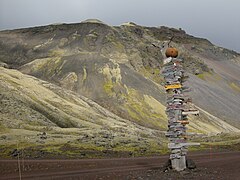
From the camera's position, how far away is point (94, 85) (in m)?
107

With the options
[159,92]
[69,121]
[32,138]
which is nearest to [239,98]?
[159,92]

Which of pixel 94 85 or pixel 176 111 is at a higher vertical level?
pixel 94 85

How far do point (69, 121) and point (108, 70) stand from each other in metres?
43.5

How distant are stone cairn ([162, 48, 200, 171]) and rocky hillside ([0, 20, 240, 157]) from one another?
24.2 metres

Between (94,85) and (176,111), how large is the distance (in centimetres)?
8551

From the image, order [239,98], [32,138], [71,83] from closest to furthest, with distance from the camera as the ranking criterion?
[32,138] → [71,83] → [239,98]

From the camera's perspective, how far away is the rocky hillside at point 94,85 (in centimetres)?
6969

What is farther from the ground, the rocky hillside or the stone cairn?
the rocky hillside

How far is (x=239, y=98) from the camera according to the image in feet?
465

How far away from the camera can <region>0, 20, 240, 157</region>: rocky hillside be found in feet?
229

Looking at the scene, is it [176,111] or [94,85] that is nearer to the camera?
[176,111]

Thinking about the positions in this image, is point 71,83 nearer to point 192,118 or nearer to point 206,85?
point 192,118

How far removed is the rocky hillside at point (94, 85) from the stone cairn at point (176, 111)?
24.2m

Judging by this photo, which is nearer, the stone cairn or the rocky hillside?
the stone cairn
